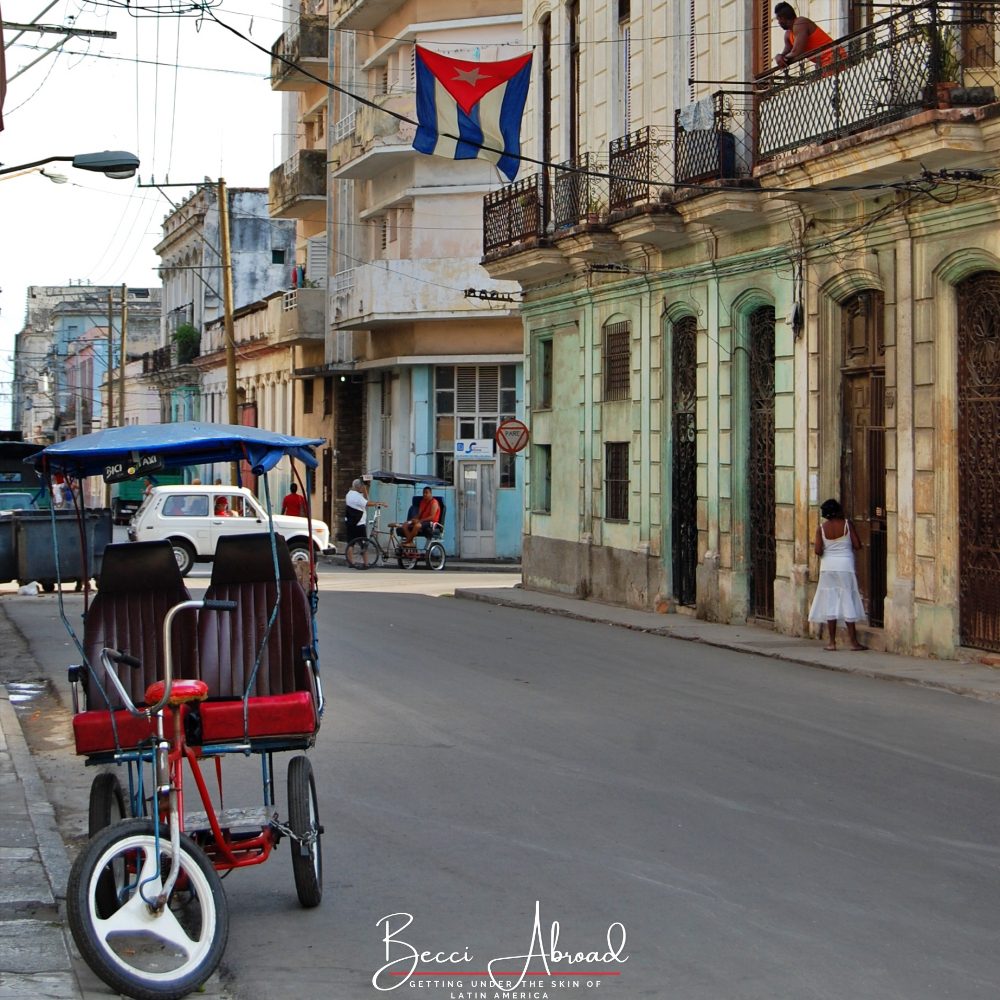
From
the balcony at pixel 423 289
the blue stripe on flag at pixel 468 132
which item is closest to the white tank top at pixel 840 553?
the blue stripe on flag at pixel 468 132

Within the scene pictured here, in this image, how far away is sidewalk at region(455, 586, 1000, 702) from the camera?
588 inches

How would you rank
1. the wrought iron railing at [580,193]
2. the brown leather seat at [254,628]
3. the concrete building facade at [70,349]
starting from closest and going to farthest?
1. the brown leather seat at [254,628]
2. the wrought iron railing at [580,193]
3. the concrete building facade at [70,349]

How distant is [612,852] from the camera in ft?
26.4

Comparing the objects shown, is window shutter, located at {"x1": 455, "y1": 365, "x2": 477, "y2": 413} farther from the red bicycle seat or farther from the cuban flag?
the red bicycle seat

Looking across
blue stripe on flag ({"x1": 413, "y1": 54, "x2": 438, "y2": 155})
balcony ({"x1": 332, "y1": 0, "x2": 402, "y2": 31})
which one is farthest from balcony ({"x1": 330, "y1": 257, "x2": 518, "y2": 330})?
blue stripe on flag ({"x1": 413, "y1": 54, "x2": 438, "y2": 155})

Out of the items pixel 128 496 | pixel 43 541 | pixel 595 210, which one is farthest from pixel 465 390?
pixel 128 496

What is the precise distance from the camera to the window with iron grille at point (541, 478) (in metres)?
28.7

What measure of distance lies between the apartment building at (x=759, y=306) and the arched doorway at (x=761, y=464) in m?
0.03

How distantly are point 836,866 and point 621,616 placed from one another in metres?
14.9

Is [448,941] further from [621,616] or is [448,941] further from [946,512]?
[621,616]

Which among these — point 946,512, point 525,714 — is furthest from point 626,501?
point 525,714

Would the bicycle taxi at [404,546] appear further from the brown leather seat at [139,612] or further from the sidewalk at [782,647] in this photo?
the brown leather seat at [139,612]

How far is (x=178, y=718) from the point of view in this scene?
647 cm

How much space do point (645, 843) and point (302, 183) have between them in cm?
4102
